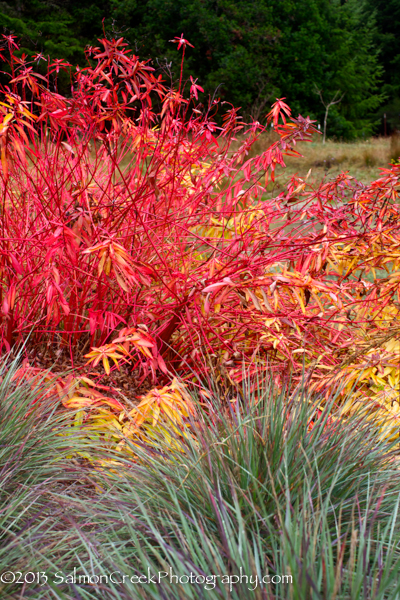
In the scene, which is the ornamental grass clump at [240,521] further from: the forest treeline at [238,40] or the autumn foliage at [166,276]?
the forest treeline at [238,40]

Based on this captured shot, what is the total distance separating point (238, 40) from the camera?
16.9 metres

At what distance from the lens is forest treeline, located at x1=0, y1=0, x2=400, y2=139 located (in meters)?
14.9

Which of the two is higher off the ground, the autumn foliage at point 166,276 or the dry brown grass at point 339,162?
the autumn foliage at point 166,276

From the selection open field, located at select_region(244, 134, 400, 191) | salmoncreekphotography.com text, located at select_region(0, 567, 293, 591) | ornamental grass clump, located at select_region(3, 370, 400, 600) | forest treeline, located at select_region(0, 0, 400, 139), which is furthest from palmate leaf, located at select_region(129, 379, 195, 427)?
forest treeline, located at select_region(0, 0, 400, 139)

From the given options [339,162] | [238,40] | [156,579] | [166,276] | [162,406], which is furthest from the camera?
[238,40]

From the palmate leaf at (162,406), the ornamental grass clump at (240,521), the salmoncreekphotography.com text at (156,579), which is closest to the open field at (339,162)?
the palmate leaf at (162,406)

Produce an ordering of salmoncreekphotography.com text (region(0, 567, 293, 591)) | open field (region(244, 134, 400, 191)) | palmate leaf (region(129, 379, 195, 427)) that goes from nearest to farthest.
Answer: salmoncreekphotography.com text (region(0, 567, 293, 591)) → palmate leaf (region(129, 379, 195, 427)) → open field (region(244, 134, 400, 191))

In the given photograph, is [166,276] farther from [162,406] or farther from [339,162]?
[339,162]

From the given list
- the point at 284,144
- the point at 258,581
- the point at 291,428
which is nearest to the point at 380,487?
the point at 291,428

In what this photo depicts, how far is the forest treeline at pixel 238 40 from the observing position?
1489cm

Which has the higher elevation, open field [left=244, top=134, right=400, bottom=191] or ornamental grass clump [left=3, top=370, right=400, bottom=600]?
ornamental grass clump [left=3, top=370, right=400, bottom=600]

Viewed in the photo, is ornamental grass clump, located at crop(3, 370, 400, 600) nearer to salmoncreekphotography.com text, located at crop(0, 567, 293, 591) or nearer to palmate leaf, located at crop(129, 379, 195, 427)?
salmoncreekphotography.com text, located at crop(0, 567, 293, 591)

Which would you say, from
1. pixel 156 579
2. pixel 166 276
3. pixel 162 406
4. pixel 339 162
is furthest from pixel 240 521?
pixel 339 162

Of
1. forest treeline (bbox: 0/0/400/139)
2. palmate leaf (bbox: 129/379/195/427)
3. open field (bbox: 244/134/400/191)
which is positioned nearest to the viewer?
palmate leaf (bbox: 129/379/195/427)
